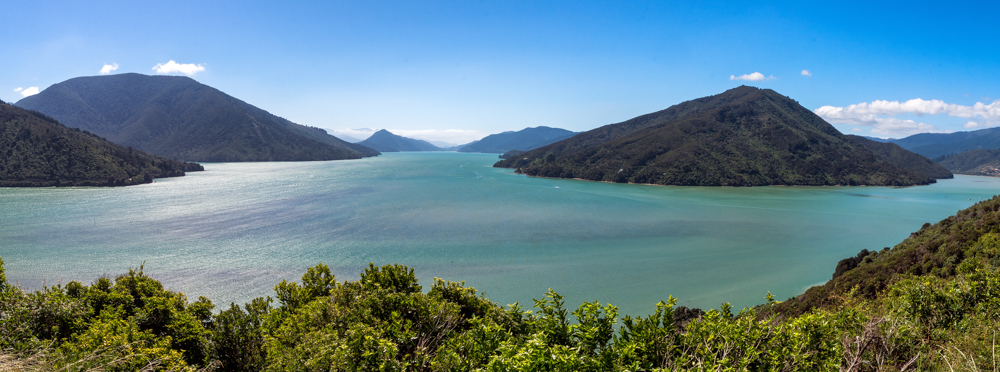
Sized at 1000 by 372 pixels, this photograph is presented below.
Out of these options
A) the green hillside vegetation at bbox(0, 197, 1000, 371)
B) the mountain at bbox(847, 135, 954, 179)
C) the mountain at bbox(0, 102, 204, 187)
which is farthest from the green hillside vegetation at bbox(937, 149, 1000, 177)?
the mountain at bbox(0, 102, 204, 187)

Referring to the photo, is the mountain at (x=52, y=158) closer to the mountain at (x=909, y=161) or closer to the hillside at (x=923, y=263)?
the hillside at (x=923, y=263)

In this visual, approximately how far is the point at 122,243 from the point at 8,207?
34.3m

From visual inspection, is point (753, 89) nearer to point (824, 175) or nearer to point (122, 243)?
point (824, 175)

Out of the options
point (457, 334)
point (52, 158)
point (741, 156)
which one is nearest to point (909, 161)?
point (741, 156)

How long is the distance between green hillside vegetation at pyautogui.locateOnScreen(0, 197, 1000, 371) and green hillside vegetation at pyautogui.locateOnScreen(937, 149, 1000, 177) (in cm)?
22554

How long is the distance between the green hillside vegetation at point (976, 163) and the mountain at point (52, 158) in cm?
27393

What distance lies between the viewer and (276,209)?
55.3 m

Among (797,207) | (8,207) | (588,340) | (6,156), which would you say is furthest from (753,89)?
(6,156)

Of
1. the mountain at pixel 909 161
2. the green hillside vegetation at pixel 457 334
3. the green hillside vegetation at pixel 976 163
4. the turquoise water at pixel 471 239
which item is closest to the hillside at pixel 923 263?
the turquoise water at pixel 471 239

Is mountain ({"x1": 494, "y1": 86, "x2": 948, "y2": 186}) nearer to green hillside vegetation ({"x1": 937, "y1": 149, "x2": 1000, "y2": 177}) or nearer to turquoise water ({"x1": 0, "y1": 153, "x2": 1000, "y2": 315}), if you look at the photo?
turquoise water ({"x1": 0, "y1": 153, "x2": 1000, "y2": 315})

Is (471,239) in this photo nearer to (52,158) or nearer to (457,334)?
(457,334)

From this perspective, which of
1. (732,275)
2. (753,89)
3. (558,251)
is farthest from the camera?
(753,89)

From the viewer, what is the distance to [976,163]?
16938 centimetres

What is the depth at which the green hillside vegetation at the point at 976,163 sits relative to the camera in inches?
6125
